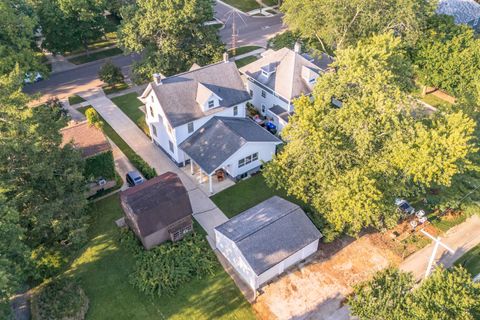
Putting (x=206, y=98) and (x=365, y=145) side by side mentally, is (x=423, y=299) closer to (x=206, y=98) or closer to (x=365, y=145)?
(x=365, y=145)

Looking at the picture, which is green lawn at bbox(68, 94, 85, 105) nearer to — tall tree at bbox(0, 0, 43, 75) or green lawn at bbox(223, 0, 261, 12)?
tall tree at bbox(0, 0, 43, 75)

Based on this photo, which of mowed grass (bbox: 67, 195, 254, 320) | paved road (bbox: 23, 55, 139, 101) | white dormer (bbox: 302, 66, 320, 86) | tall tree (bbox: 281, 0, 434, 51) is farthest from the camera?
paved road (bbox: 23, 55, 139, 101)

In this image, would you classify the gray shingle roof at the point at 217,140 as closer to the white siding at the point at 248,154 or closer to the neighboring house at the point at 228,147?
the neighboring house at the point at 228,147

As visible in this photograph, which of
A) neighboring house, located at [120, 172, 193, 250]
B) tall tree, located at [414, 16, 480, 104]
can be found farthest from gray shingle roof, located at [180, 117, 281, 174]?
tall tree, located at [414, 16, 480, 104]

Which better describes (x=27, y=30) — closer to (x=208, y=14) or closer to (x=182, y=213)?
(x=208, y=14)

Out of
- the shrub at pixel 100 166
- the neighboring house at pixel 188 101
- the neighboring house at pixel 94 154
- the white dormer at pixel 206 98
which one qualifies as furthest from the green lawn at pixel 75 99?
the white dormer at pixel 206 98

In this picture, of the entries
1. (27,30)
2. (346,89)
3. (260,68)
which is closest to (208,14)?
(260,68)
